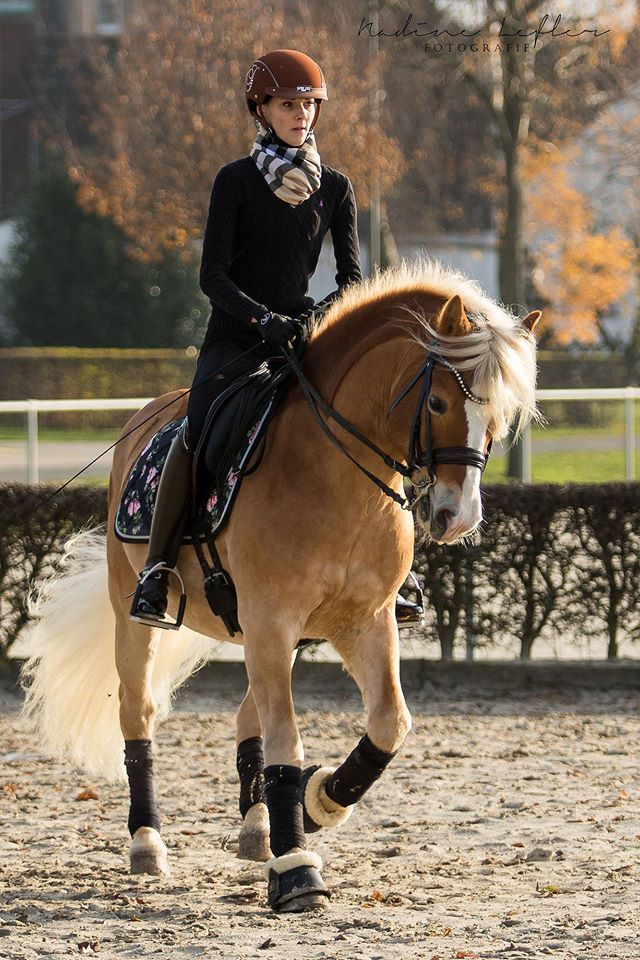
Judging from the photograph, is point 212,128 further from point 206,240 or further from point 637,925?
point 637,925

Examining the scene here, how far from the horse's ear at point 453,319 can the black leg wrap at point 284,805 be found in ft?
5.22

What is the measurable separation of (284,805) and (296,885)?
0.88ft

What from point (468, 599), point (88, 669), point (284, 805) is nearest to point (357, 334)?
point (284, 805)

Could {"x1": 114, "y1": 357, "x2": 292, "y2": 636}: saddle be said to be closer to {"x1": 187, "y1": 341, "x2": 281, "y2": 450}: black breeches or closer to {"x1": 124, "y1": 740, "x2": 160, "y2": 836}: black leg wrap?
{"x1": 187, "y1": 341, "x2": 281, "y2": 450}: black breeches

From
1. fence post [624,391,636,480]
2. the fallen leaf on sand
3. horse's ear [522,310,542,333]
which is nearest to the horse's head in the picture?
horse's ear [522,310,542,333]

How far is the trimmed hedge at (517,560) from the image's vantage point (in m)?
9.73

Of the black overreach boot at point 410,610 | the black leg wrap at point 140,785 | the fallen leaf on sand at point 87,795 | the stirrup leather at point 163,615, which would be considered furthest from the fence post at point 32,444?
the black overreach boot at point 410,610

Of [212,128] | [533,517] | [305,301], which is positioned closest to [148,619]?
[305,301]

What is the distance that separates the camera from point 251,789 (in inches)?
239

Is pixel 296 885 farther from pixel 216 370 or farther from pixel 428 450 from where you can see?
pixel 216 370

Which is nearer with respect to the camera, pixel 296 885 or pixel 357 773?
pixel 296 885

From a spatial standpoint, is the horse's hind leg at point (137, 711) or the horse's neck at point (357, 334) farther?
the horse's hind leg at point (137, 711)

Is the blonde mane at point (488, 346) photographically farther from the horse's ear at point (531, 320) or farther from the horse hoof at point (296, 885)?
the horse hoof at point (296, 885)

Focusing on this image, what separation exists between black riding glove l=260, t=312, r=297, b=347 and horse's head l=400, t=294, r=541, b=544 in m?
0.73
